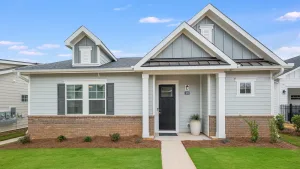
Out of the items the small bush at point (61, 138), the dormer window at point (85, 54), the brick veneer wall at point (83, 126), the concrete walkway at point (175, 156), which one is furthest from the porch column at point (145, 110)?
the small bush at point (61, 138)

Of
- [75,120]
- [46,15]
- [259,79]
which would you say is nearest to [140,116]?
[75,120]

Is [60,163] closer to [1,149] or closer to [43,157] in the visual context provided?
[43,157]

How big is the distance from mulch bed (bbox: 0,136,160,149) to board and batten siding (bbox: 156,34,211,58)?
4024 mm

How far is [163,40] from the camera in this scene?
369 inches

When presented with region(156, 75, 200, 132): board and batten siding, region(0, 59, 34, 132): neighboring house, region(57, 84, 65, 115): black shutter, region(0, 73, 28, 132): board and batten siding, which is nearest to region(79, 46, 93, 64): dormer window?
region(57, 84, 65, 115): black shutter

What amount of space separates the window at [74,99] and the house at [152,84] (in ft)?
0.16

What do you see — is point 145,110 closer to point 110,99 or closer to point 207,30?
point 110,99

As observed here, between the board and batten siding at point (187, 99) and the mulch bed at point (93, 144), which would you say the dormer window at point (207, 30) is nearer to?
the board and batten siding at point (187, 99)

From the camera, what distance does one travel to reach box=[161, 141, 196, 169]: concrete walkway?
595cm

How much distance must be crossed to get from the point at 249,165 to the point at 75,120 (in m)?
7.45

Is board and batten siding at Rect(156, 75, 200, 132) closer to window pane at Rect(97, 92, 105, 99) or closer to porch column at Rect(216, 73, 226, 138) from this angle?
porch column at Rect(216, 73, 226, 138)

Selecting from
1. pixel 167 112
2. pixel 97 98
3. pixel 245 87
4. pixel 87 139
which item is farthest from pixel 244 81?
pixel 87 139

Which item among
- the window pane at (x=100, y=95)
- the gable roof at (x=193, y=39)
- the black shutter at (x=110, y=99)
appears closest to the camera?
the gable roof at (x=193, y=39)

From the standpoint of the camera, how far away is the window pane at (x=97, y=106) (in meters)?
9.92
